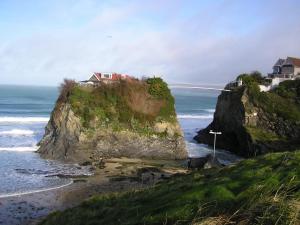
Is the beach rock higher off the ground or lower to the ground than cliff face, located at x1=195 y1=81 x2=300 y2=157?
lower

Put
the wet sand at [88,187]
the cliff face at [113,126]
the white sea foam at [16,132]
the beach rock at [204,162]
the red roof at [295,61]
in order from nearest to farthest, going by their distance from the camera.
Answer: the wet sand at [88,187], the beach rock at [204,162], the cliff face at [113,126], the white sea foam at [16,132], the red roof at [295,61]

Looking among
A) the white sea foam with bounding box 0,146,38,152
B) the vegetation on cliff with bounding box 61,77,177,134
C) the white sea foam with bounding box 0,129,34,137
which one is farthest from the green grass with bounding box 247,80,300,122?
the white sea foam with bounding box 0,129,34,137

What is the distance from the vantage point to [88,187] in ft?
91.0

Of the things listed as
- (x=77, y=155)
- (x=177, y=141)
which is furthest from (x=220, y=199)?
(x=177, y=141)

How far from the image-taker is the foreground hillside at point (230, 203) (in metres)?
7.80

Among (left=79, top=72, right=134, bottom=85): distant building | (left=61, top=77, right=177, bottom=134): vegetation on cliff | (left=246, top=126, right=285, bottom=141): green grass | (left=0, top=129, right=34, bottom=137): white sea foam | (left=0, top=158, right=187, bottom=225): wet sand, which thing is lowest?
(left=0, top=158, right=187, bottom=225): wet sand

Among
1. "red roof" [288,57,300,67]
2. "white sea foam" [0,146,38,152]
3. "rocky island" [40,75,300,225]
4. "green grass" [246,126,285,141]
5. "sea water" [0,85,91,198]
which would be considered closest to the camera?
"rocky island" [40,75,300,225]

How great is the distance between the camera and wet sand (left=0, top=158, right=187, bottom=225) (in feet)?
72.6

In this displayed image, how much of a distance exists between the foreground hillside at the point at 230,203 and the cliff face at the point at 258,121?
2686 centimetres

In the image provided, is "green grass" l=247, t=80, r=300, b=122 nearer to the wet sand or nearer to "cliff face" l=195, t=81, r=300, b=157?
"cliff face" l=195, t=81, r=300, b=157

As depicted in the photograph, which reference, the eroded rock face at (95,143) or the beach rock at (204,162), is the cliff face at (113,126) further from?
the beach rock at (204,162)

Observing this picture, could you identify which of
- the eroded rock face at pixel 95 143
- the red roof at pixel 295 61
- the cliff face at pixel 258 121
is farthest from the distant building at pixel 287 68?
the eroded rock face at pixel 95 143

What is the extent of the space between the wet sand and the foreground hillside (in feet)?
18.8

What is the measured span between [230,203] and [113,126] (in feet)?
99.9
